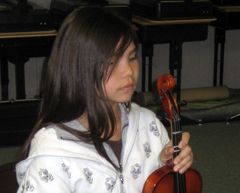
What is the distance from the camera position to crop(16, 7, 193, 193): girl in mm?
1169

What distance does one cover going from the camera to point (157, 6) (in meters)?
3.50

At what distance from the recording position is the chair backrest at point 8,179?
1227 millimetres

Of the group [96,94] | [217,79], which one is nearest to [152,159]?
[96,94]

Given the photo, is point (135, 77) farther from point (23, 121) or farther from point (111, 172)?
point (23, 121)

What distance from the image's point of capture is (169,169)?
129 cm

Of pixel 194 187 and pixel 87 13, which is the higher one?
pixel 87 13

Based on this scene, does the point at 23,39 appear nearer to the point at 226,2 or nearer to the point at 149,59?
the point at 149,59

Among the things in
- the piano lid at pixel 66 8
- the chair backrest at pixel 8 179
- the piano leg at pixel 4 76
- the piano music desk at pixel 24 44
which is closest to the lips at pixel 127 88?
the chair backrest at pixel 8 179

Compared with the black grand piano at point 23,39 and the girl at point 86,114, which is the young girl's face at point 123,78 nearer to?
the girl at point 86,114

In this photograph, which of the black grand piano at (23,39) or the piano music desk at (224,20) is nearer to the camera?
the black grand piano at (23,39)

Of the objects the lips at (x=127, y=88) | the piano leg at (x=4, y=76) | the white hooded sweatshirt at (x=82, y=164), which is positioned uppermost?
the lips at (x=127, y=88)

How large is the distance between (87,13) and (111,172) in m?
0.38

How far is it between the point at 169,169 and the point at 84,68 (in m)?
0.34

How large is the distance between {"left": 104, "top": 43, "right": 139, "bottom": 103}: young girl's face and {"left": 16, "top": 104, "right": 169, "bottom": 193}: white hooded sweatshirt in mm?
136
